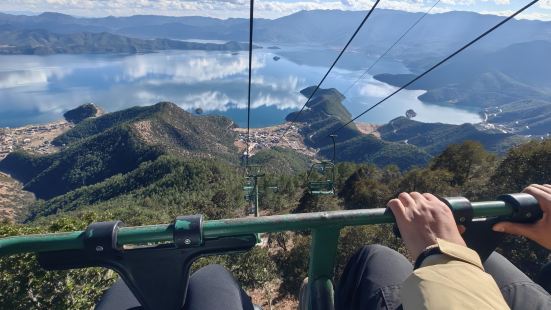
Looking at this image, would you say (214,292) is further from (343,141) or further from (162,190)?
(343,141)

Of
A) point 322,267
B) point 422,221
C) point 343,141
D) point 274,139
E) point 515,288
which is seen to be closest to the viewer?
point 422,221

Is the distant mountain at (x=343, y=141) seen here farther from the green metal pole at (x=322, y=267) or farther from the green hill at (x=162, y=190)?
the green metal pole at (x=322, y=267)

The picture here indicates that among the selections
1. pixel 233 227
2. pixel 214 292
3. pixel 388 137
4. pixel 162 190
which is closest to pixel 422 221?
pixel 233 227

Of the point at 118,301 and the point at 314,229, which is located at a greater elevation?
the point at 314,229

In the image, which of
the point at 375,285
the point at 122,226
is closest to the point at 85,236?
the point at 122,226

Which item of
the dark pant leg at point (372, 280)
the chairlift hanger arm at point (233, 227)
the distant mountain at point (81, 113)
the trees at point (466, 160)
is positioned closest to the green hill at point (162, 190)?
the trees at point (466, 160)

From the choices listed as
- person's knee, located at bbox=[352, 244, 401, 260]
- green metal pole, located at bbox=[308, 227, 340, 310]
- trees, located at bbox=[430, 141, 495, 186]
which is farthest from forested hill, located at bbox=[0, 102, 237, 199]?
green metal pole, located at bbox=[308, 227, 340, 310]
